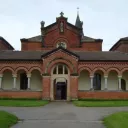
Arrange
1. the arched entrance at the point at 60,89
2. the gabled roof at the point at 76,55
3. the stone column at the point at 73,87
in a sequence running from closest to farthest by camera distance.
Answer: the stone column at the point at 73,87 → the gabled roof at the point at 76,55 → the arched entrance at the point at 60,89

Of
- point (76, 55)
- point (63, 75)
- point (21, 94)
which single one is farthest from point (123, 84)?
point (21, 94)

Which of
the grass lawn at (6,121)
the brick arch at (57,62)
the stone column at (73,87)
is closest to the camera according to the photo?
the grass lawn at (6,121)

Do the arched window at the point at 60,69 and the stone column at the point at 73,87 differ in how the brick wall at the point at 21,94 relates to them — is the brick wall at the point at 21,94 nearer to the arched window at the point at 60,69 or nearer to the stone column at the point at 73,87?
the arched window at the point at 60,69

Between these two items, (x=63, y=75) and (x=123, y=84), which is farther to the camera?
(x=123, y=84)

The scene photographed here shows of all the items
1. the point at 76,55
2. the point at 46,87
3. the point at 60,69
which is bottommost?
the point at 46,87

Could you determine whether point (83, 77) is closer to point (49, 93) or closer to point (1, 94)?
point (49, 93)

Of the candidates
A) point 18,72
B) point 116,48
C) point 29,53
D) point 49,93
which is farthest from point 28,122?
point 116,48

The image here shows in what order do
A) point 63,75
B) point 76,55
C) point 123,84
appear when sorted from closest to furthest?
1. point 76,55
2. point 63,75
3. point 123,84

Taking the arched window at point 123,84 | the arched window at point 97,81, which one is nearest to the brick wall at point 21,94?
the arched window at point 97,81

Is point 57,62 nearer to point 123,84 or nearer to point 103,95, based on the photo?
point 103,95

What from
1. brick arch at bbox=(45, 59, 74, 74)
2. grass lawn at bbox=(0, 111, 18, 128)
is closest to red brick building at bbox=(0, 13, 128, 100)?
brick arch at bbox=(45, 59, 74, 74)

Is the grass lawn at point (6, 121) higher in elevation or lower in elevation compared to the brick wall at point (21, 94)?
lower

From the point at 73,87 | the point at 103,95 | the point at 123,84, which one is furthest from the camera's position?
the point at 123,84

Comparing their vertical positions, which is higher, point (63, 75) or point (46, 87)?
point (63, 75)
